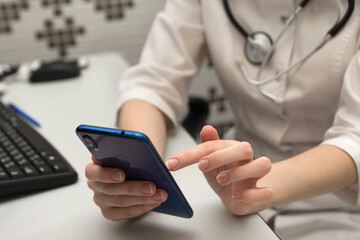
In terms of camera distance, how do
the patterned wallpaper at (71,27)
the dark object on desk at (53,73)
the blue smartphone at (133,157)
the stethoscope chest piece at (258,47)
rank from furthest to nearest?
1. the patterned wallpaper at (71,27)
2. the dark object on desk at (53,73)
3. the stethoscope chest piece at (258,47)
4. the blue smartphone at (133,157)

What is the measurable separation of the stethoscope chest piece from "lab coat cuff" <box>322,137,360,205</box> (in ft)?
0.67

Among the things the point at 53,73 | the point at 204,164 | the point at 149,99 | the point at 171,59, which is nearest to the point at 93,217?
the point at 204,164

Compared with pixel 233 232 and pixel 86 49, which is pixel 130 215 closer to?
pixel 233 232

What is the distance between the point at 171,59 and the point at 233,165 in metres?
0.40

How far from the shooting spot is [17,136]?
0.71 metres

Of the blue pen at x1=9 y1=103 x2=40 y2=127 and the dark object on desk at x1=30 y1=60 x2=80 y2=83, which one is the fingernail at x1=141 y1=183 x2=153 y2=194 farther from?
the dark object on desk at x1=30 y1=60 x2=80 y2=83

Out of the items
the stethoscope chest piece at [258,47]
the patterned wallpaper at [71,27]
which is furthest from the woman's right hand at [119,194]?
the patterned wallpaper at [71,27]

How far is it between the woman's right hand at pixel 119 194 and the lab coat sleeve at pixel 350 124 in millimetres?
Answer: 291

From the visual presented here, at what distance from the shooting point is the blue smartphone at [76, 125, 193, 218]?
421 mm

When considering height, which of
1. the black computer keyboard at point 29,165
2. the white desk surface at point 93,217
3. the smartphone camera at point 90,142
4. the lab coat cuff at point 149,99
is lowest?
the white desk surface at point 93,217

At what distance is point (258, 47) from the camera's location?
29.5 inches

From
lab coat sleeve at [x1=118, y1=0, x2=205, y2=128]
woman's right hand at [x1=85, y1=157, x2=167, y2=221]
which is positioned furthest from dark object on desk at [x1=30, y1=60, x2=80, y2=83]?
woman's right hand at [x1=85, y1=157, x2=167, y2=221]

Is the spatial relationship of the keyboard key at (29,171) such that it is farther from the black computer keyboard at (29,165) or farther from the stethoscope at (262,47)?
the stethoscope at (262,47)

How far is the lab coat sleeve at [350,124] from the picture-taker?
0.60m
